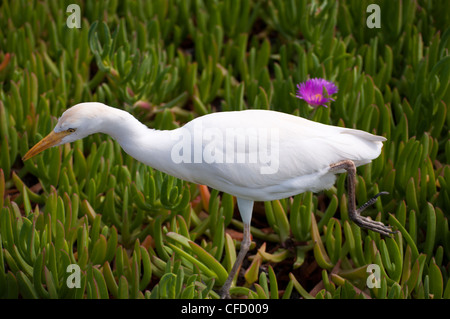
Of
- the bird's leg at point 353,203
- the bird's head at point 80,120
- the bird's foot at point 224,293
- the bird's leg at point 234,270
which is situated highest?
the bird's head at point 80,120

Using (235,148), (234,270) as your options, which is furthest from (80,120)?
(234,270)

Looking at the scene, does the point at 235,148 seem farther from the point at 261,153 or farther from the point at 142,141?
the point at 142,141

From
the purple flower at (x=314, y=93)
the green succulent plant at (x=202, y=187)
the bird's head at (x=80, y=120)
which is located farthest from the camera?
the purple flower at (x=314, y=93)

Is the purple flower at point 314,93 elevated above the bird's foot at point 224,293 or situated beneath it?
elevated above

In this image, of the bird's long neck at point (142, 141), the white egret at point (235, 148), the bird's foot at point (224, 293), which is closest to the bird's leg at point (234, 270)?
the bird's foot at point (224, 293)

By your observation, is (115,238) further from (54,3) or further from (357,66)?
(54,3)

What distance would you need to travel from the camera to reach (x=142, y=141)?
5.07 ft

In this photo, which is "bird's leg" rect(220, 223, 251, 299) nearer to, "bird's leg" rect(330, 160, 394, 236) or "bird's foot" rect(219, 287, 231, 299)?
"bird's foot" rect(219, 287, 231, 299)

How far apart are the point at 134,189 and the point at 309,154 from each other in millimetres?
621

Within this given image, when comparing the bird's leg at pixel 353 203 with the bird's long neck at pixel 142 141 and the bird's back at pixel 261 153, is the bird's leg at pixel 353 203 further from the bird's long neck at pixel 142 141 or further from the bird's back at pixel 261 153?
the bird's long neck at pixel 142 141

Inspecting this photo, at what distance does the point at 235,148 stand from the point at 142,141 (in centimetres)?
23

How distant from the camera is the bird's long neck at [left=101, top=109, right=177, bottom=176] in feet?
5.02

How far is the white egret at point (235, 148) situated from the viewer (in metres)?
1.52

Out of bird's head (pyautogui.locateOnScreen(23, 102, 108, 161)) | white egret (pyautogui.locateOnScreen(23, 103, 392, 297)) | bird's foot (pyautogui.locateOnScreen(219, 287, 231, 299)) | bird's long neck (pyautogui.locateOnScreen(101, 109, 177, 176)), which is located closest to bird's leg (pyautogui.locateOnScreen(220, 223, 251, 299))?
bird's foot (pyautogui.locateOnScreen(219, 287, 231, 299))
